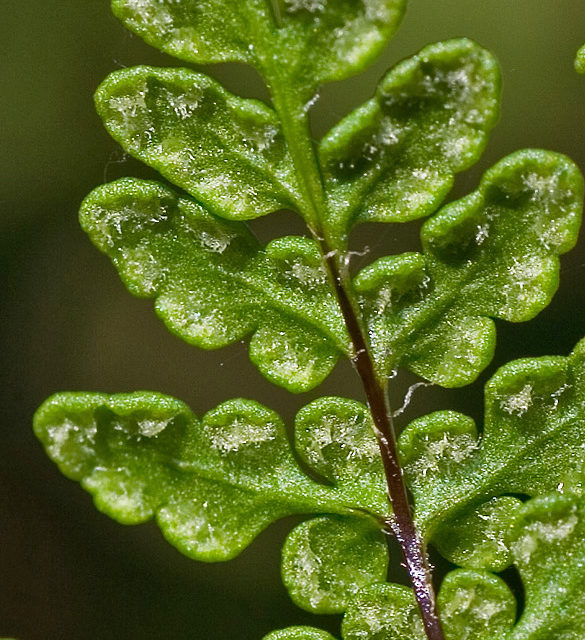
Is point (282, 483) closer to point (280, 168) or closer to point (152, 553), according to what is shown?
point (280, 168)

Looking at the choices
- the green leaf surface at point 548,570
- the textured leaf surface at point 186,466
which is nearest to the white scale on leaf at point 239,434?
the textured leaf surface at point 186,466

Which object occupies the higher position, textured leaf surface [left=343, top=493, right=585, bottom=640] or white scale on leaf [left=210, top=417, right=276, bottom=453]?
white scale on leaf [left=210, top=417, right=276, bottom=453]

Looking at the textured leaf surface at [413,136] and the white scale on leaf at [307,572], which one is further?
the white scale on leaf at [307,572]

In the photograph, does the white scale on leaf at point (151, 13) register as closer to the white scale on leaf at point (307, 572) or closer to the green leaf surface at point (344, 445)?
the green leaf surface at point (344, 445)

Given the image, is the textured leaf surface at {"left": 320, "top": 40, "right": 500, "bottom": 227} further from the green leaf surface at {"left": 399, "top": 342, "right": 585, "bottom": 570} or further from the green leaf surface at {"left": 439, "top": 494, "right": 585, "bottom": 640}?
the green leaf surface at {"left": 439, "top": 494, "right": 585, "bottom": 640}

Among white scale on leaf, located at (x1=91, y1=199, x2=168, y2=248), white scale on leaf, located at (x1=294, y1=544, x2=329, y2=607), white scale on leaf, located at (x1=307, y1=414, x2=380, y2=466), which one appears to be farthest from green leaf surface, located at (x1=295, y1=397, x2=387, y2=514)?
white scale on leaf, located at (x1=91, y1=199, x2=168, y2=248)

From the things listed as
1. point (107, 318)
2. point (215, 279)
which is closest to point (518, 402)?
point (215, 279)

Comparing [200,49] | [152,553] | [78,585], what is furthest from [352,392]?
[200,49]
